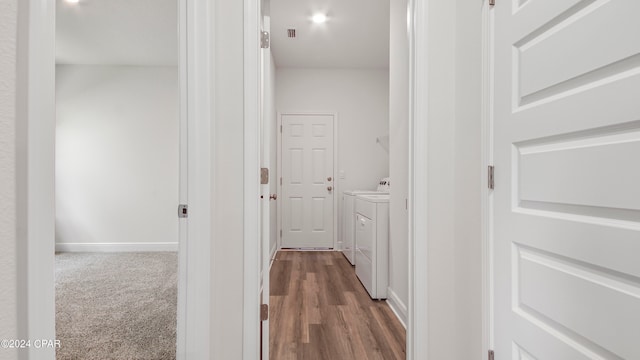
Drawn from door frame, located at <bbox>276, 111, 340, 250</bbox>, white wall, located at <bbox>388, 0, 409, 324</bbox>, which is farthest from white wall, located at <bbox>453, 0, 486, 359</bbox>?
door frame, located at <bbox>276, 111, 340, 250</bbox>

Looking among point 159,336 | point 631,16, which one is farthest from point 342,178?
point 631,16

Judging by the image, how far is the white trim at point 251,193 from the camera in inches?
57.2

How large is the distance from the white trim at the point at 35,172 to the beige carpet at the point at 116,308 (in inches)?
63.2

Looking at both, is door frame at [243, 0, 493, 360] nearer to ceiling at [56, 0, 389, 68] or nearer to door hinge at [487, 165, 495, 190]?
door hinge at [487, 165, 495, 190]

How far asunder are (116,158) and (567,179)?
5.03 m

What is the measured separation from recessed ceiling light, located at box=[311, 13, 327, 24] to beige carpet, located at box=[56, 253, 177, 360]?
3.06m

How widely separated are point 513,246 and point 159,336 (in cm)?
213

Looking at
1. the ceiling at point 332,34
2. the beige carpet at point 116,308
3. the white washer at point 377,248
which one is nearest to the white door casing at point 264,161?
the beige carpet at point 116,308

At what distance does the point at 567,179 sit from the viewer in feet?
3.15

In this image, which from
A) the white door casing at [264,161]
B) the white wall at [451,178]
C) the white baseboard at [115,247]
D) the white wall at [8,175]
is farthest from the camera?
the white baseboard at [115,247]

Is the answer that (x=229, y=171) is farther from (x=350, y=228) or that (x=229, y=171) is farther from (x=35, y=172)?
(x=350, y=228)

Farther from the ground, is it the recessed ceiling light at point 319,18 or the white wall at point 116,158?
the recessed ceiling light at point 319,18

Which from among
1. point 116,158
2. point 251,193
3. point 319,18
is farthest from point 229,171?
point 116,158

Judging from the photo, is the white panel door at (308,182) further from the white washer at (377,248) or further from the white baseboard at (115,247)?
the white washer at (377,248)
